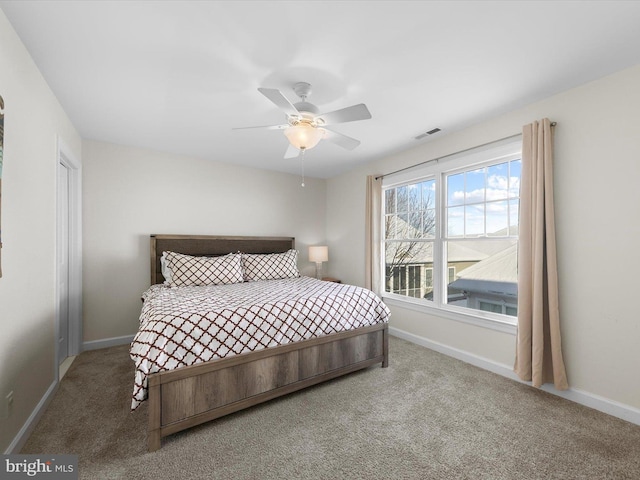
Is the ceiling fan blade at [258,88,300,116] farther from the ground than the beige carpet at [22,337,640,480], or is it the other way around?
the ceiling fan blade at [258,88,300,116]

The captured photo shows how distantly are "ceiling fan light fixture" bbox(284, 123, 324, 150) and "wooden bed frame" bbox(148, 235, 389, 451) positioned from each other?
1632 mm

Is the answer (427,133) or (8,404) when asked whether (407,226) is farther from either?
(8,404)

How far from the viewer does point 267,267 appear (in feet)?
12.8

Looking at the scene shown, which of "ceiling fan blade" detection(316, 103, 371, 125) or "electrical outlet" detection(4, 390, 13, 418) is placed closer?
"electrical outlet" detection(4, 390, 13, 418)

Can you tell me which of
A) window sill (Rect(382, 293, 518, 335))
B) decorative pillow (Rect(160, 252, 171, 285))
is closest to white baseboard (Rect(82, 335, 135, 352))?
decorative pillow (Rect(160, 252, 171, 285))

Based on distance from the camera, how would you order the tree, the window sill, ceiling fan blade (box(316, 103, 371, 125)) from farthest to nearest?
the tree, the window sill, ceiling fan blade (box(316, 103, 371, 125))

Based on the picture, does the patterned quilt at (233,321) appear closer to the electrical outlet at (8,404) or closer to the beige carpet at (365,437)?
the beige carpet at (365,437)

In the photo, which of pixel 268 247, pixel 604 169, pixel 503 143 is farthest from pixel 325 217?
pixel 604 169

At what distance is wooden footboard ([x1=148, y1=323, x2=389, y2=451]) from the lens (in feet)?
5.77

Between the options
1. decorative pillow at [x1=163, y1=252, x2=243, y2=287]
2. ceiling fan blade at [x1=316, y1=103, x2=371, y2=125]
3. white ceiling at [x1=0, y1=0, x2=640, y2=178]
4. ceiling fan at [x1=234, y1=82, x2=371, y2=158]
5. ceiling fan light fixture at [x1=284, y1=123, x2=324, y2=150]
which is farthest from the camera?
decorative pillow at [x1=163, y1=252, x2=243, y2=287]

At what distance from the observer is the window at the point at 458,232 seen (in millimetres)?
2873

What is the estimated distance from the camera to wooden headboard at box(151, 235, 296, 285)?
3.71 meters

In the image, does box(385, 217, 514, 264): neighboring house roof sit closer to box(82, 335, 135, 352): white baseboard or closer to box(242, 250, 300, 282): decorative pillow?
box(242, 250, 300, 282): decorative pillow

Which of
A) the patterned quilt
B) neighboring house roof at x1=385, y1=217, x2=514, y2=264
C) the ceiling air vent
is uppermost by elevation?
the ceiling air vent
